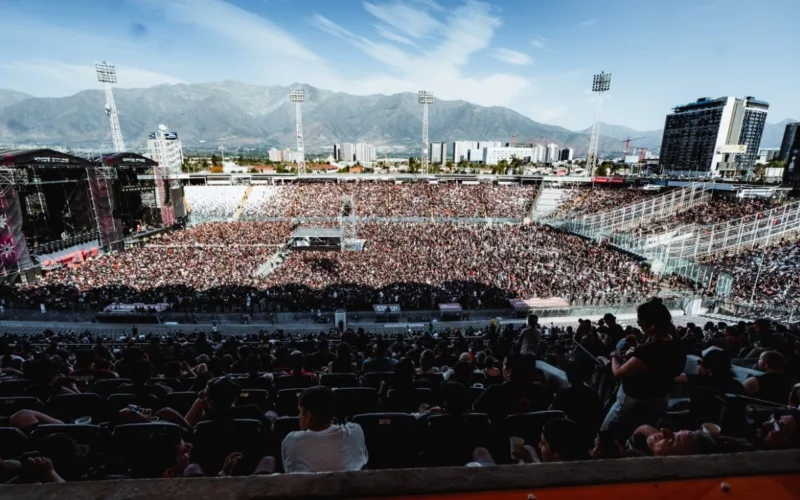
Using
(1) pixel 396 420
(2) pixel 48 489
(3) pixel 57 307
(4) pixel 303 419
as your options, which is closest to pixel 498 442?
(1) pixel 396 420

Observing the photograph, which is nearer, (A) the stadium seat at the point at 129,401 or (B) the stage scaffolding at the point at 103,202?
(A) the stadium seat at the point at 129,401

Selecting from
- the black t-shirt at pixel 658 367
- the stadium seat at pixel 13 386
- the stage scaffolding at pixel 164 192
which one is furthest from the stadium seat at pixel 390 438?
the stage scaffolding at pixel 164 192

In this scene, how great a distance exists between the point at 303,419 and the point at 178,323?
17.9 m

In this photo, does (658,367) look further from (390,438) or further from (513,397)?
(390,438)

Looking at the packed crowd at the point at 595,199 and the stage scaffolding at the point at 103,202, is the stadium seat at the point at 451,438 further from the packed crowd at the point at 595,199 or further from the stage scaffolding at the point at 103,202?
the packed crowd at the point at 595,199

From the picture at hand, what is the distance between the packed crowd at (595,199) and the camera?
132 ft

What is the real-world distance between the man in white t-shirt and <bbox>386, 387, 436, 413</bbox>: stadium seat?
1671 mm

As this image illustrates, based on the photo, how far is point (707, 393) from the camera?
10.5 feet

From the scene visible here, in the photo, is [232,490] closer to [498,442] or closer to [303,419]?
[303,419]

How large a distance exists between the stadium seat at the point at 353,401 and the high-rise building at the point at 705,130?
462 ft

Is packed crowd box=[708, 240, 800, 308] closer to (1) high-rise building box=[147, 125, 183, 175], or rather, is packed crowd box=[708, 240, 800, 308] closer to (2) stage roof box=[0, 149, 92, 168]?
(2) stage roof box=[0, 149, 92, 168]

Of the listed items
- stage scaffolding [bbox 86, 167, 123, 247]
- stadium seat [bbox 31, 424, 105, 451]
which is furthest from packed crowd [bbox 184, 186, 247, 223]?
stadium seat [bbox 31, 424, 105, 451]

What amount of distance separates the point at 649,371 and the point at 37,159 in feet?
113

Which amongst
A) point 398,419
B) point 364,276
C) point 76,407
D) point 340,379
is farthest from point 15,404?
point 364,276
